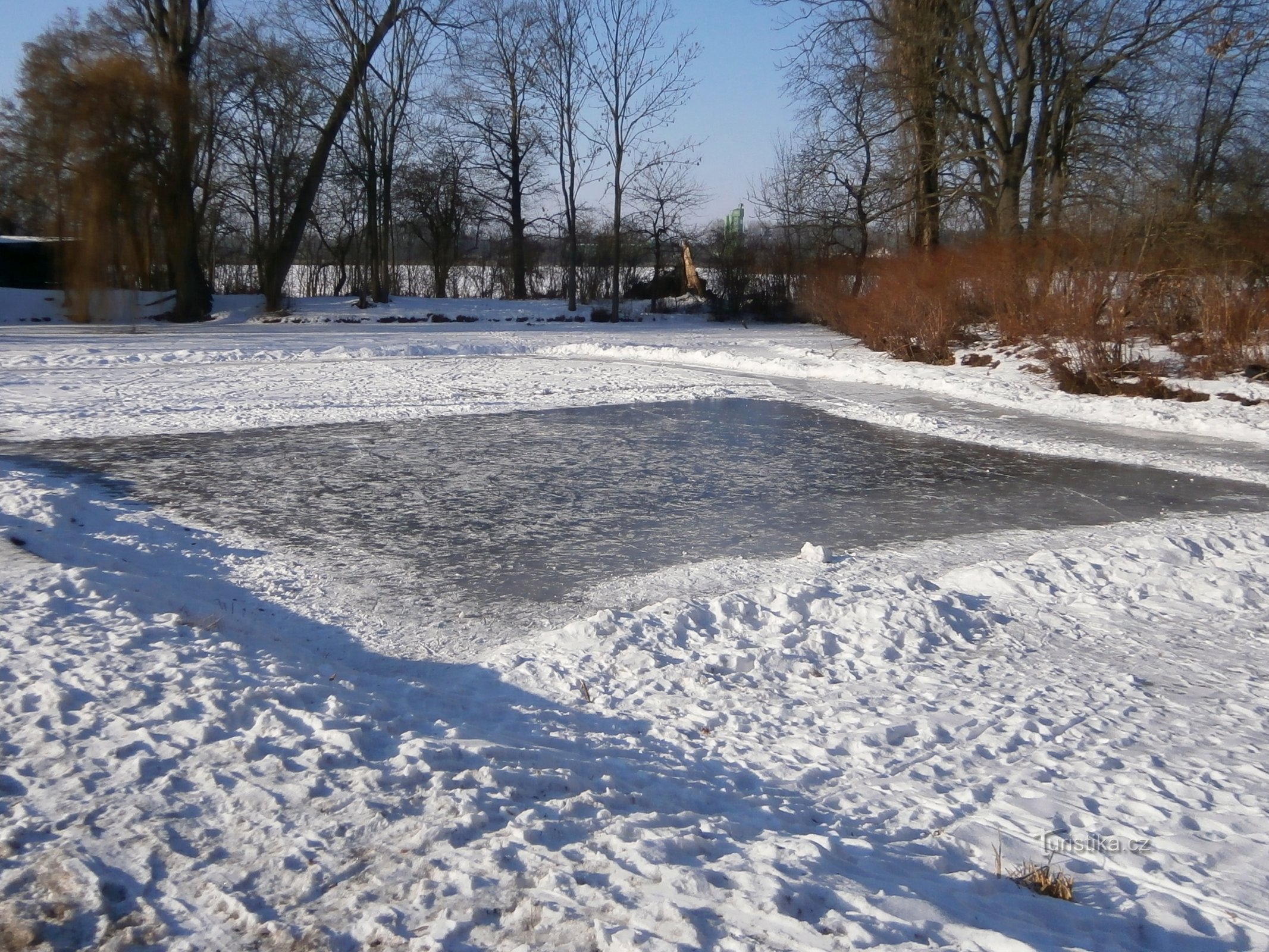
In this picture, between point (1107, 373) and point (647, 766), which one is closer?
point (647, 766)

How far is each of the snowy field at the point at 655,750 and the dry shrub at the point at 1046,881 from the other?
0.18ft

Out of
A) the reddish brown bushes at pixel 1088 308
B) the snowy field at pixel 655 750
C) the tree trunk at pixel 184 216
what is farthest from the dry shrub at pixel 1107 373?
the tree trunk at pixel 184 216

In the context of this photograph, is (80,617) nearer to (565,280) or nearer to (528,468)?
(528,468)

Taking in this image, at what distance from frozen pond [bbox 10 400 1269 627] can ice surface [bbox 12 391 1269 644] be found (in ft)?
0.10

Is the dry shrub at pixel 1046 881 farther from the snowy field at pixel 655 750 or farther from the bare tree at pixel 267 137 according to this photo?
the bare tree at pixel 267 137

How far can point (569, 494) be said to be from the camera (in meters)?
10.4

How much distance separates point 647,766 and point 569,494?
5.71 m

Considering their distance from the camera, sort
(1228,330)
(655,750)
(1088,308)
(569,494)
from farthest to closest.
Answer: (1088,308), (1228,330), (569,494), (655,750)

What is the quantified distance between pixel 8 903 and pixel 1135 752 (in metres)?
4.83

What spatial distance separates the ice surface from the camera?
8.07 m

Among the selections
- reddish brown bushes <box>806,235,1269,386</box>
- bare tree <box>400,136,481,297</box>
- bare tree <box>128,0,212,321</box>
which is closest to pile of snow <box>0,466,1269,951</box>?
reddish brown bushes <box>806,235,1269,386</box>

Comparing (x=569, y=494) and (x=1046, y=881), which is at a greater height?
(x=569, y=494)

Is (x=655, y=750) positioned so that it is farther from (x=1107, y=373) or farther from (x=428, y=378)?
(x=428, y=378)

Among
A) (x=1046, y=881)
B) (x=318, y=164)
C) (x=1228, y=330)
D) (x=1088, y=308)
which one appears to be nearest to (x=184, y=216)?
(x=318, y=164)
